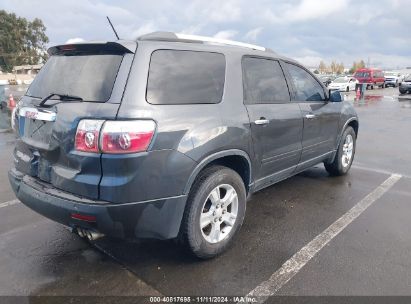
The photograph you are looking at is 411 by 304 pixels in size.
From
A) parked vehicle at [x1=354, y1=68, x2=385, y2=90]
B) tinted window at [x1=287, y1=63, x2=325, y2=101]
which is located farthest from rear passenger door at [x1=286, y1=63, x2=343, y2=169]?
parked vehicle at [x1=354, y1=68, x2=385, y2=90]

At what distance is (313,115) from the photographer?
4402 mm

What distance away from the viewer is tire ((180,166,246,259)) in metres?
2.89

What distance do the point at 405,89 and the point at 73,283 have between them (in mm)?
29845


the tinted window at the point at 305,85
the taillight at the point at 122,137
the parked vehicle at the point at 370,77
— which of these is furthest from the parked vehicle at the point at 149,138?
the parked vehicle at the point at 370,77

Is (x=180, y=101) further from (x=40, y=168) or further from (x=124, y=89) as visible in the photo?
(x=40, y=168)

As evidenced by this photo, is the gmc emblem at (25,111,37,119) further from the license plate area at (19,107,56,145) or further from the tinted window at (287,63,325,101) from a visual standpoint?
the tinted window at (287,63,325,101)

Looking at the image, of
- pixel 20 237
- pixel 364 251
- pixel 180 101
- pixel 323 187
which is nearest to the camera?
pixel 180 101

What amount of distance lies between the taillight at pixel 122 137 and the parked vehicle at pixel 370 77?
36.7 m

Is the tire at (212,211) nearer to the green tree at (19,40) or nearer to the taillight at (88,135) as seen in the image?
the taillight at (88,135)

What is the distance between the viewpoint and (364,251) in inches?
131

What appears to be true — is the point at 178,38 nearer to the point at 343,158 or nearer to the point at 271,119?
the point at 271,119

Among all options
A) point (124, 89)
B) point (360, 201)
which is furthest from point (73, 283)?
point (360, 201)

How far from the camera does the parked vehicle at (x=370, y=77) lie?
35.2 meters

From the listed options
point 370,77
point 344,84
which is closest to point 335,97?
point 344,84
